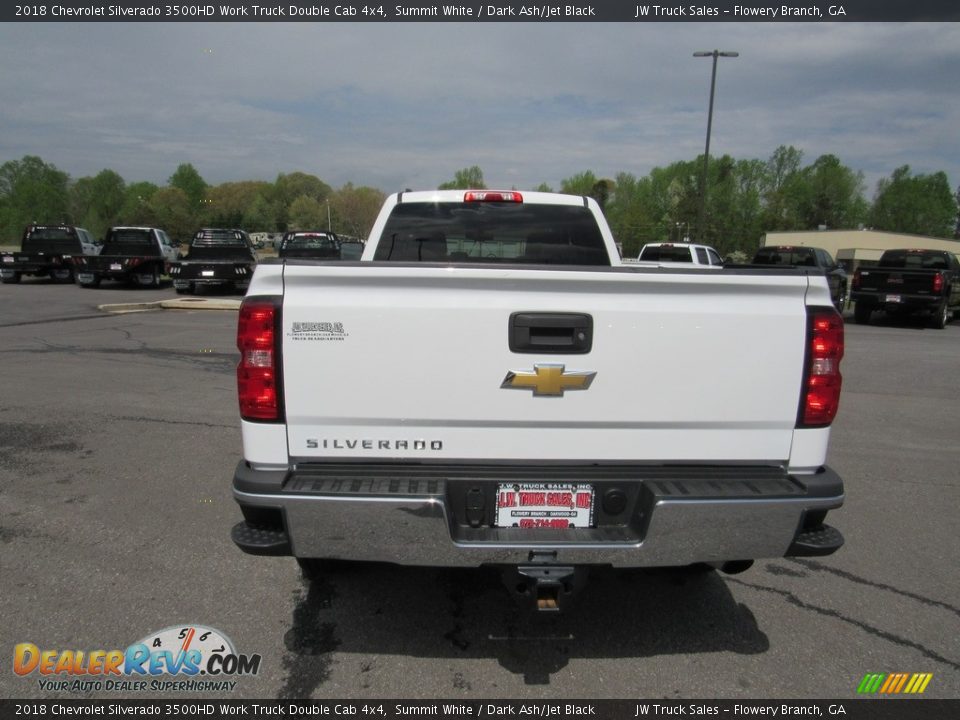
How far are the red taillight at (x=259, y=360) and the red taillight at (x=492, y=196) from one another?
2286 millimetres

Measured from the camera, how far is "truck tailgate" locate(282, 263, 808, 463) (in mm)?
2473

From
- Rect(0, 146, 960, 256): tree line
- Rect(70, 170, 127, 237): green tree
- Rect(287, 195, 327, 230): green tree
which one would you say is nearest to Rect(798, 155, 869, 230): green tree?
Rect(0, 146, 960, 256): tree line

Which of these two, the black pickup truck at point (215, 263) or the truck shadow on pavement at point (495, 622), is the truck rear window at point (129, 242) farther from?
the truck shadow on pavement at point (495, 622)

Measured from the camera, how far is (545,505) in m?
2.57

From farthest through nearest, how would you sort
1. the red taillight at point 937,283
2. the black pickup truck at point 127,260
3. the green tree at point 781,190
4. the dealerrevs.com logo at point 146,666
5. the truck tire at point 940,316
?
1. the green tree at point 781,190
2. the black pickup truck at point 127,260
3. the truck tire at point 940,316
4. the red taillight at point 937,283
5. the dealerrevs.com logo at point 146,666

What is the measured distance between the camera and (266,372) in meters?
2.49

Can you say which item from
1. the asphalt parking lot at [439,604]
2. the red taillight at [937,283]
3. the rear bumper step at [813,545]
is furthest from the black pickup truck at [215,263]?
the rear bumper step at [813,545]

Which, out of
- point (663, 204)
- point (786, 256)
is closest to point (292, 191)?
point (663, 204)

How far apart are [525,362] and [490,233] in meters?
2.30

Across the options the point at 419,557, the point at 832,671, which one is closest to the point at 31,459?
the point at 419,557

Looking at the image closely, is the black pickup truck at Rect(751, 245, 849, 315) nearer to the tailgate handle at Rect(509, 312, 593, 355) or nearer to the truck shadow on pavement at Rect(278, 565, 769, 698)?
the truck shadow on pavement at Rect(278, 565, 769, 698)

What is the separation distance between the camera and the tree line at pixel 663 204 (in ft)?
250

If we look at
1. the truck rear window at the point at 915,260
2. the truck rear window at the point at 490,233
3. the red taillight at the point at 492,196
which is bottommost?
the truck rear window at the point at 915,260

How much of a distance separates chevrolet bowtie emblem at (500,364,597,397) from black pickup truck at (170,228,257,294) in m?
18.7
